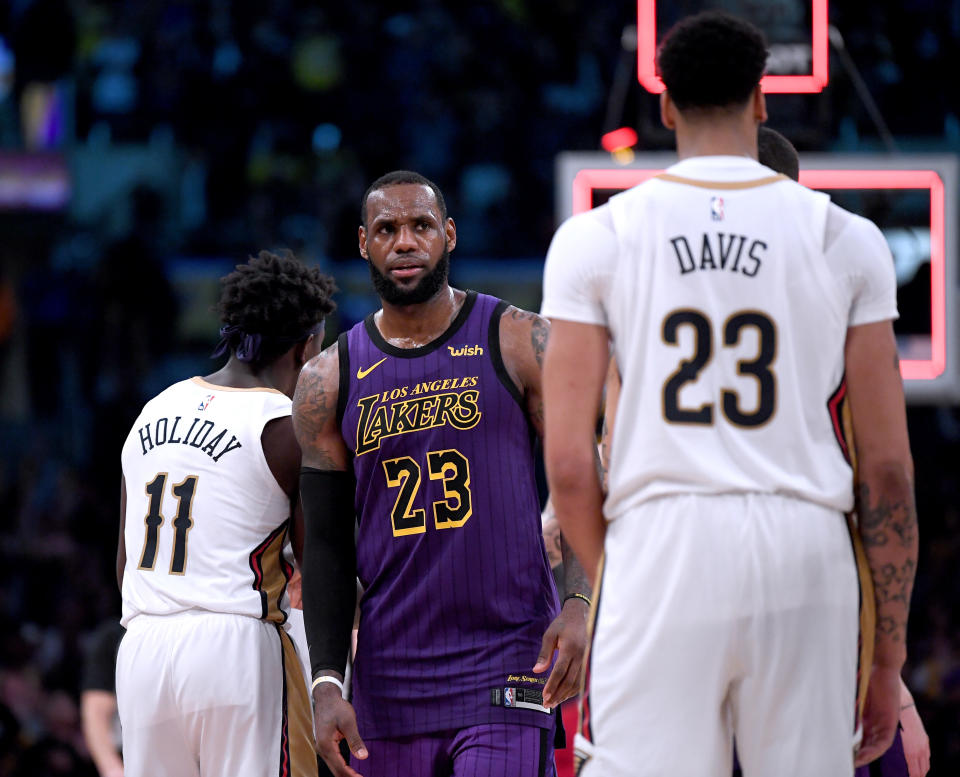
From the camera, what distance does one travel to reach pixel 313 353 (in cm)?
506

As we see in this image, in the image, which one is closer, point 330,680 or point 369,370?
point 330,680

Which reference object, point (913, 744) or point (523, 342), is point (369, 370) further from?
point (913, 744)

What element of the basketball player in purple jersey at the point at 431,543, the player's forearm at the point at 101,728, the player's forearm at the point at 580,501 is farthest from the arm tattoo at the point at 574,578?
the player's forearm at the point at 101,728

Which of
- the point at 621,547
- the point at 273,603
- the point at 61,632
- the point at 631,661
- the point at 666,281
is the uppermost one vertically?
the point at 666,281

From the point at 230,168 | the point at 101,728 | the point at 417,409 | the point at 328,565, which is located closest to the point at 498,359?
the point at 417,409

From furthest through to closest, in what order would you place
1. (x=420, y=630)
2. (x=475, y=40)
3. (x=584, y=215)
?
(x=475, y=40)
(x=420, y=630)
(x=584, y=215)

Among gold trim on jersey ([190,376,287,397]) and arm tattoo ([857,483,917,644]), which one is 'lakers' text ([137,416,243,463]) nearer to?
gold trim on jersey ([190,376,287,397])

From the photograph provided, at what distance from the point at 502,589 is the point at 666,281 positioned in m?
1.38

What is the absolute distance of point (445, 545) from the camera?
13.6ft

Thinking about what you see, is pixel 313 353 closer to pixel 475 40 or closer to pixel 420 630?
pixel 420 630

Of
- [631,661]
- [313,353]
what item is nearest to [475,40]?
[313,353]

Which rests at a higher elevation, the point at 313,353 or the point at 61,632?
the point at 313,353

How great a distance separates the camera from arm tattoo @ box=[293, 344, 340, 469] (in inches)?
169

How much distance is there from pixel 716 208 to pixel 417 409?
1371 millimetres
